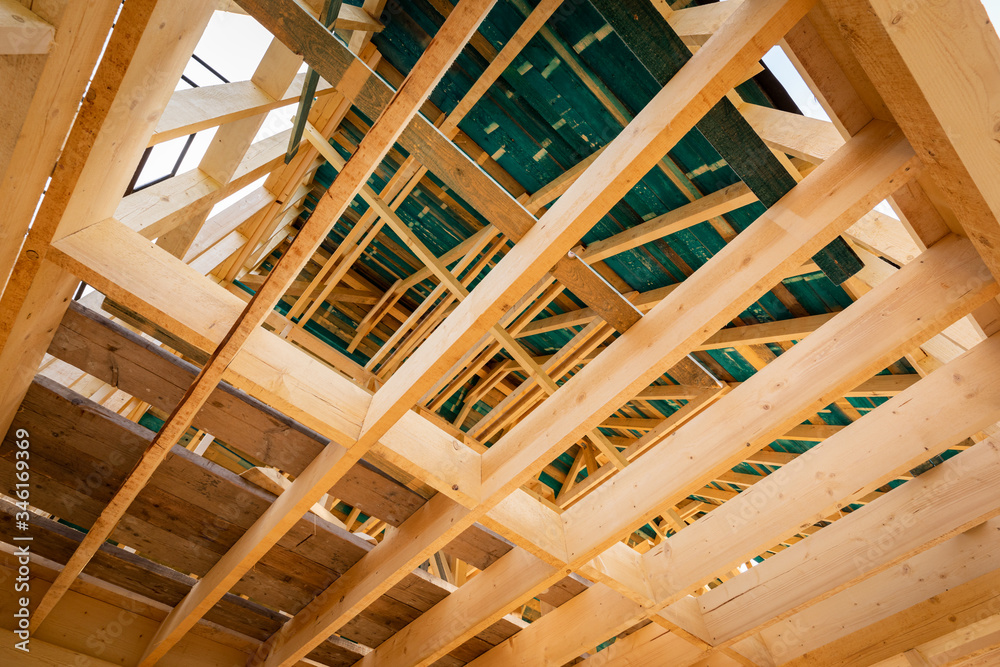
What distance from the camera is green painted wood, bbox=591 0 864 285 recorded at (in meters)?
1.62

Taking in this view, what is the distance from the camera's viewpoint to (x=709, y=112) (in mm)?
1786

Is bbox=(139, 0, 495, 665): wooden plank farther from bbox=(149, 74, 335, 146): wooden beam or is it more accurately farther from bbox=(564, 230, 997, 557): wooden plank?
bbox=(564, 230, 997, 557): wooden plank

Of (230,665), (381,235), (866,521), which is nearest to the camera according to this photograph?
(866,521)

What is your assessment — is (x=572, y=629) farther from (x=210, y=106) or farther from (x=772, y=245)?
(x=210, y=106)

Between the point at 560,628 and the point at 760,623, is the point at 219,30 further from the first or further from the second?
the point at 760,623

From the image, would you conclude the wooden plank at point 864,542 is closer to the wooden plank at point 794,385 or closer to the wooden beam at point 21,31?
the wooden plank at point 794,385

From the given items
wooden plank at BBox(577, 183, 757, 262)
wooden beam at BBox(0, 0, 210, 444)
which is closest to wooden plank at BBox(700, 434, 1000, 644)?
wooden plank at BBox(577, 183, 757, 262)

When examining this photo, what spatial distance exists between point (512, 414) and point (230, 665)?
3960mm

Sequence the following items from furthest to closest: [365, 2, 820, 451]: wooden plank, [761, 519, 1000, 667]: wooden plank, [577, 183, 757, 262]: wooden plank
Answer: [577, 183, 757, 262]: wooden plank < [761, 519, 1000, 667]: wooden plank < [365, 2, 820, 451]: wooden plank

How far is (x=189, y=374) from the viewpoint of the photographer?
8.23ft

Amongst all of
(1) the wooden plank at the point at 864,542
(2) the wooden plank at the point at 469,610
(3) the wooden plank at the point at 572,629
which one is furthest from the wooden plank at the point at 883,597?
(2) the wooden plank at the point at 469,610

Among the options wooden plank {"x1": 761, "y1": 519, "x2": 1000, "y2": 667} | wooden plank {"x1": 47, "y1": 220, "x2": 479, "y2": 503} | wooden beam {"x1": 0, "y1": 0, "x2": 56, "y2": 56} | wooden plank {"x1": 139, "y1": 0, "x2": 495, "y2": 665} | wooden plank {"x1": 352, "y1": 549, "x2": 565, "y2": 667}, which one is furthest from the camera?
wooden plank {"x1": 352, "y1": 549, "x2": 565, "y2": 667}

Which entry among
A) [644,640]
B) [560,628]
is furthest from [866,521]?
[560,628]

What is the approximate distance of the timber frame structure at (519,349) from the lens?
1.51m
